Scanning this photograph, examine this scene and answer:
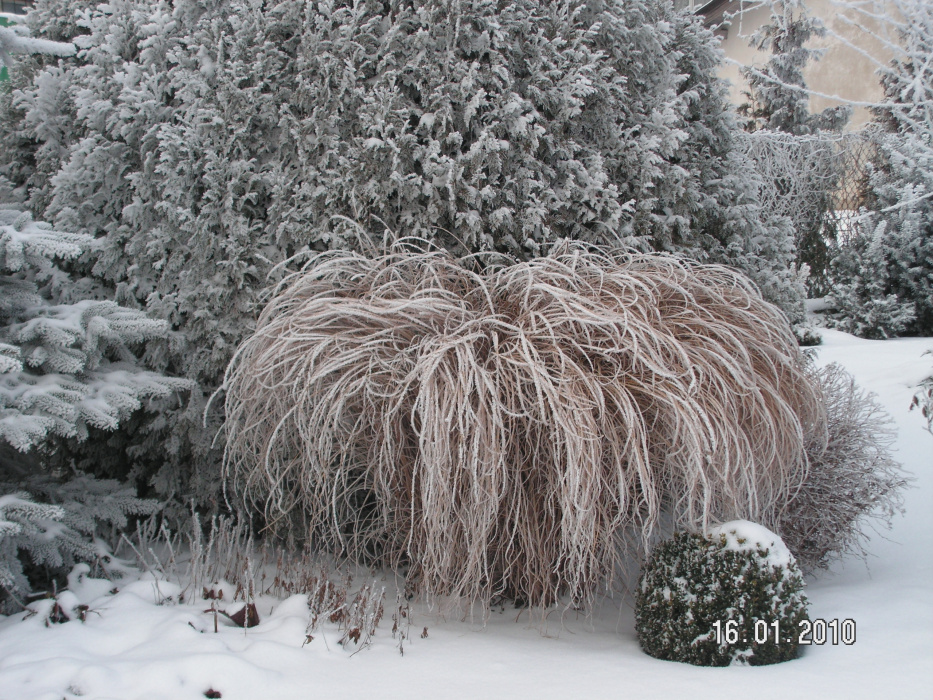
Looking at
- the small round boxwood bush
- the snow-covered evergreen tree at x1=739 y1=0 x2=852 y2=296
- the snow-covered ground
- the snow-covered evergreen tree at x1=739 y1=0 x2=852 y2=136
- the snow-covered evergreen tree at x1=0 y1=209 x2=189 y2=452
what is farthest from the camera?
the snow-covered evergreen tree at x1=739 y1=0 x2=852 y2=136

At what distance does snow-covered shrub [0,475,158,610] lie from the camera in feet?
6.40

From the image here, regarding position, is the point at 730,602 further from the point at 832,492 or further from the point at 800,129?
the point at 800,129

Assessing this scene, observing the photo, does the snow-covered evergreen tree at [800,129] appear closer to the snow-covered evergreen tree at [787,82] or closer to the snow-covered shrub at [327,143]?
the snow-covered evergreen tree at [787,82]

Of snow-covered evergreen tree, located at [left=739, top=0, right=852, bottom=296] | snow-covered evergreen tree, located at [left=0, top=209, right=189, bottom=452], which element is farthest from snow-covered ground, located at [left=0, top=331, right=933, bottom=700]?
snow-covered evergreen tree, located at [left=739, top=0, right=852, bottom=296]

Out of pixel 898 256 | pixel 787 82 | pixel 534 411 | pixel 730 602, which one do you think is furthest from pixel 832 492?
pixel 787 82

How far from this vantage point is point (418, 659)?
189 cm

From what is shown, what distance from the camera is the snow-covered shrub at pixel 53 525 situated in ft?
6.40

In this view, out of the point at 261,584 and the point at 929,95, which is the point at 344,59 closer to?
the point at 261,584

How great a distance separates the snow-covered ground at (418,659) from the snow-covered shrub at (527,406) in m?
0.19

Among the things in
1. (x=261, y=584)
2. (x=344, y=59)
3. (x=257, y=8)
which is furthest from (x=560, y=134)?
(x=261, y=584)

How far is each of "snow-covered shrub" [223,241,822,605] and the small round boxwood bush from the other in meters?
0.12

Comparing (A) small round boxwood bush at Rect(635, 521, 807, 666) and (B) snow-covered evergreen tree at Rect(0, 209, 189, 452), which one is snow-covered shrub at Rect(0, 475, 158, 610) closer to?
(B) snow-covered evergreen tree at Rect(0, 209, 189, 452)

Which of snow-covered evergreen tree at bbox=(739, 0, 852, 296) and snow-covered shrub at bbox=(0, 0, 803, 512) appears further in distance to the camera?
snow-covered evergreen tree at bbox=(739, 0, 852, 296)

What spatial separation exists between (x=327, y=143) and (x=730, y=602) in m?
2.11
